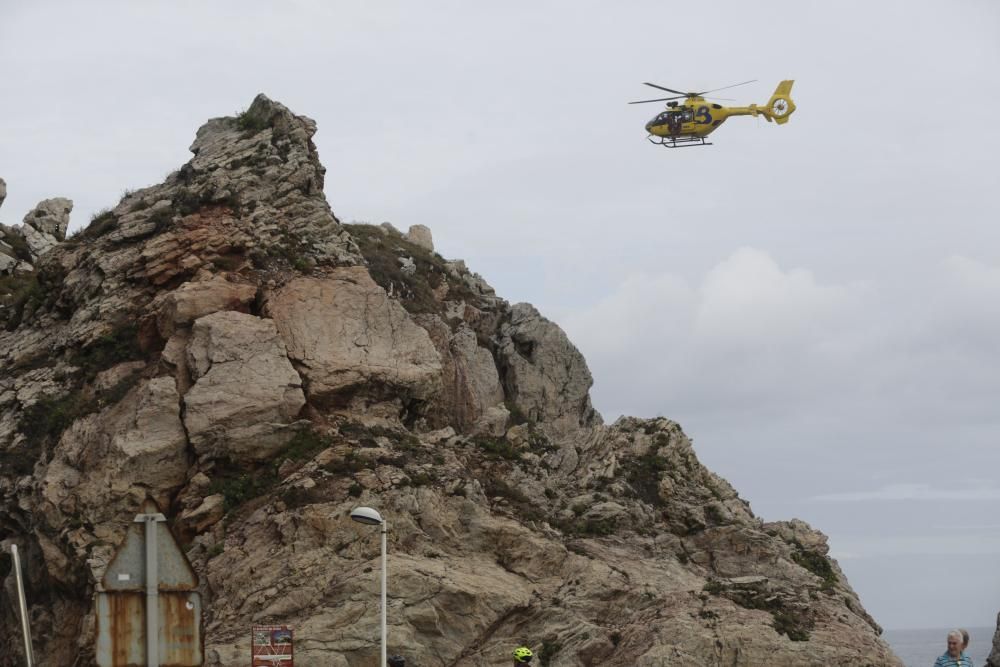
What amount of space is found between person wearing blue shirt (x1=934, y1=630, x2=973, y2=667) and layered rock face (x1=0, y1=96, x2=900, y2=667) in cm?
1752

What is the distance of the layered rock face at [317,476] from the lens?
34.3 m

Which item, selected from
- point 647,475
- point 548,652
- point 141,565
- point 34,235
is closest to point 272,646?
point 548,652

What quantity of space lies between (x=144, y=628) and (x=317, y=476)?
26.1 m

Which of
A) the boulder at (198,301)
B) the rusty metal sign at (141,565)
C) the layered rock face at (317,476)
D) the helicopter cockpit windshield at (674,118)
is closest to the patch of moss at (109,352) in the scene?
the layered rock face at (317,476)

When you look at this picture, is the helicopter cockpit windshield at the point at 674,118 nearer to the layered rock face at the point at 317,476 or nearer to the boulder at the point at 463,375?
the boulder at the point at 463,375

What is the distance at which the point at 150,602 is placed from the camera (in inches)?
424

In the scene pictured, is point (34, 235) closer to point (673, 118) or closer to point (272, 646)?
point (673, 118)

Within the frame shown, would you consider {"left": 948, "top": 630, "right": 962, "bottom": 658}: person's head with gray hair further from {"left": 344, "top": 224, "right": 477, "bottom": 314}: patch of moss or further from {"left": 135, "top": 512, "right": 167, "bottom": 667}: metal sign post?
{"left": 344, "top": 224, "right": 477, "bottom": 314}: patch of moss

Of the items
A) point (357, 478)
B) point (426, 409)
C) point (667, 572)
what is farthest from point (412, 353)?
point (667, 572)

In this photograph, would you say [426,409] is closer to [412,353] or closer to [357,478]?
[412,353]

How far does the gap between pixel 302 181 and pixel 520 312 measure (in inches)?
469

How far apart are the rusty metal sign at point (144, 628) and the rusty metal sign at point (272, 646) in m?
18.1

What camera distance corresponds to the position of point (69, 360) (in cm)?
4269

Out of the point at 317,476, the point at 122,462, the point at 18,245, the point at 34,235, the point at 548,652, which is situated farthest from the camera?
the point at 34,235
